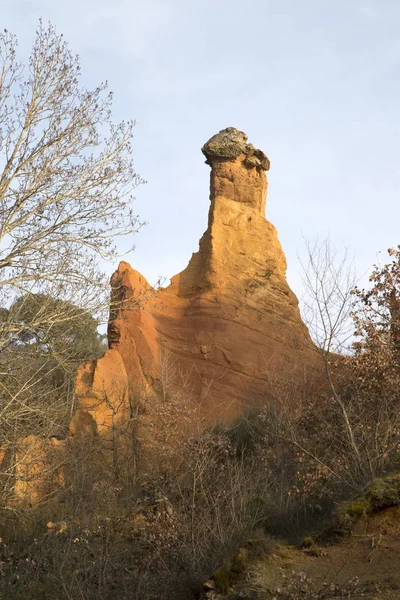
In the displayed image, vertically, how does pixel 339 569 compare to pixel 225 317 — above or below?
below

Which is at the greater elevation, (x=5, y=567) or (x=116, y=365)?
(x=116, y=365)

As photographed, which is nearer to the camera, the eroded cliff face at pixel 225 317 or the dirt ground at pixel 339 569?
the dirt ground at pixel 339 569

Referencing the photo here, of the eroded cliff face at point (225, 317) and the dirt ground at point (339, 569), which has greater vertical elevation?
the eroded cliff face at point (225, 317)

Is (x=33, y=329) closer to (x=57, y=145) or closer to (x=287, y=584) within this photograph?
(x=57, y=145)

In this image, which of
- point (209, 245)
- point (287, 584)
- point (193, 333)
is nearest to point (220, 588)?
point (287, 584)

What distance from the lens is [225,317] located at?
21047 mm

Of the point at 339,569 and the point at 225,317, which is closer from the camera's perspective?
the point at 339,569

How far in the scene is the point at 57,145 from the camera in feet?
34.4

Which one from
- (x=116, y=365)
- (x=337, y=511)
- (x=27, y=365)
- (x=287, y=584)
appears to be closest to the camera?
(x=287, y=584)

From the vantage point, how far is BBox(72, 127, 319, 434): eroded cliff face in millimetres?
19667

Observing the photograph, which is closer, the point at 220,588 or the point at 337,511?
the point at 220,588

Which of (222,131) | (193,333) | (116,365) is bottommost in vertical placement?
(116,365)

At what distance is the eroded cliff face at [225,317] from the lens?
64.5 feet

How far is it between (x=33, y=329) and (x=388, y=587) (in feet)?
22.0
